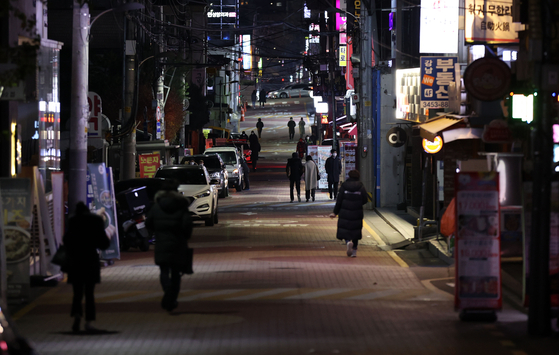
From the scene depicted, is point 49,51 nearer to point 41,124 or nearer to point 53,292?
point 41,124

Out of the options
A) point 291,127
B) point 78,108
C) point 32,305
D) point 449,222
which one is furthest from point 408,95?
point 291,127

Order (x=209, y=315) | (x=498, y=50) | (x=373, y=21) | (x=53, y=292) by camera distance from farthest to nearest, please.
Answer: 1. (x=373, y=21)
2. (x=498, y=50)
3. (x=53, y=292)
4. (x=209, y=315)

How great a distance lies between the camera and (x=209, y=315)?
32.2ft

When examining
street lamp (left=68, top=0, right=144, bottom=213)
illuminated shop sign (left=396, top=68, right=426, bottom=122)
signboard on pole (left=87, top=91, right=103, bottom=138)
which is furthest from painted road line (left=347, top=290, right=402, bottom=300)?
illuminated shop sign (left=396, top=68, right=426, bottom=122)

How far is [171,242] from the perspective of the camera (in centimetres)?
990

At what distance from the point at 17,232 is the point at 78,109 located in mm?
3701

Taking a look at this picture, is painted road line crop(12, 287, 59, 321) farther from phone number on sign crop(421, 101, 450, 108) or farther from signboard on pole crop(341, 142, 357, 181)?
signboard on pole crop(341, 142, 357, 181)

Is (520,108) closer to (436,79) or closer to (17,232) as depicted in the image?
(436,79)

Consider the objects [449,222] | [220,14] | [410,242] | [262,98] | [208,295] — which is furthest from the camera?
[262,98]

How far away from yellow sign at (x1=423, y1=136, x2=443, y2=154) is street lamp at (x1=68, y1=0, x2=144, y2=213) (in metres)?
7.92

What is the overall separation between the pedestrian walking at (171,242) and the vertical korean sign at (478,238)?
11.1 ft

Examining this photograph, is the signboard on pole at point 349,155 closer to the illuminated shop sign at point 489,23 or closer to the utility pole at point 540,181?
the illuminated shop sign at point 489,23

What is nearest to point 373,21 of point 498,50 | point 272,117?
point 498,50

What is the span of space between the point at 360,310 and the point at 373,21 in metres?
17.6
